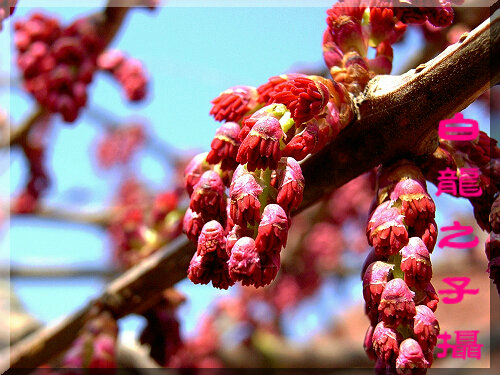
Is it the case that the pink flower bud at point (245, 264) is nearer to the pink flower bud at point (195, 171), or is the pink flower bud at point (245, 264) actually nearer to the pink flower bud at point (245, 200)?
the pink flower bud at point (245, 200)

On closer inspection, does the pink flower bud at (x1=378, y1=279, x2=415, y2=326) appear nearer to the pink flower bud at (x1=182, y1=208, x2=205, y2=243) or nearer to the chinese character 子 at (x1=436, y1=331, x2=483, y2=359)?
the pink flower bud at (x1=182, y1=208, x2=205, y2=243)

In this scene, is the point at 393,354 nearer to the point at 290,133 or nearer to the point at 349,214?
the point at 290,133

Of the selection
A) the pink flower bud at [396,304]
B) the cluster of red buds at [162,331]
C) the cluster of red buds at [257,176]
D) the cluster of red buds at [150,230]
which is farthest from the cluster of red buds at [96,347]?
the pink flower bud at [396,304]

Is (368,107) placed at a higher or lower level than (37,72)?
lower

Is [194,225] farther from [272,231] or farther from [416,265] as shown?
[416,265]

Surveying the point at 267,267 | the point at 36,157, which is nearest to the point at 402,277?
the point at 267,267

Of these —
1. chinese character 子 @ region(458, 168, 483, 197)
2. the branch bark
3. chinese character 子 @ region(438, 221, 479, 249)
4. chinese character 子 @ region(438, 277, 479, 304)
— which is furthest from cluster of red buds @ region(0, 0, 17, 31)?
chinese character 子 @ region(438, 277, 479, 304)

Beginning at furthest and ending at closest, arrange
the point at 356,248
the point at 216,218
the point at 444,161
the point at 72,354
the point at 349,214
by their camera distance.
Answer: the point at 356,248 → the point at 349,214 → the point at 72,354 → the point at 444,161 → the point at 216,218

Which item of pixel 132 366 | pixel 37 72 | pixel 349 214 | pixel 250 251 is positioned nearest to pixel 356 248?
pixel 349 214
